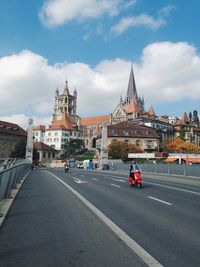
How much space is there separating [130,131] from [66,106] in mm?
75644

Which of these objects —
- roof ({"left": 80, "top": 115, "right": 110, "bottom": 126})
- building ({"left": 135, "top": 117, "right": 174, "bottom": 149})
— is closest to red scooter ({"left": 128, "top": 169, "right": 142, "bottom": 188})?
building ({"left": 135, "top": 117, "right": 174, "bottom": 149})

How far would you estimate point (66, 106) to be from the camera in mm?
189375

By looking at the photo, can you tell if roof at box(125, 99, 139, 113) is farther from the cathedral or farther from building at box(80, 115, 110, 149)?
building at box(80, 115, 110, 149)

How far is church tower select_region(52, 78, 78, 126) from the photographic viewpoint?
188025mm

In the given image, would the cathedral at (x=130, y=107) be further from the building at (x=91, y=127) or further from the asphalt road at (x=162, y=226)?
the asphalt road at (x=162, y=226)

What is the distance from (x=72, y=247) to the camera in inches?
250

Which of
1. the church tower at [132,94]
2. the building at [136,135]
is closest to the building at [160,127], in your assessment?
the building at [136,135]

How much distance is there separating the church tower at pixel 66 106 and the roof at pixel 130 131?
228ft

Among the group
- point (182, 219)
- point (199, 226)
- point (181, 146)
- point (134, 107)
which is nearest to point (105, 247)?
A: point (199, 226)

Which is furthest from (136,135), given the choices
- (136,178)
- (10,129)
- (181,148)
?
(136,178)

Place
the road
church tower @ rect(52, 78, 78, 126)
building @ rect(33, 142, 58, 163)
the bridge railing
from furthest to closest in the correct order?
church tower @ rect(52, 78, 78, 126), building @ rect(33, 142, 58, 163), the bridge railing, the road

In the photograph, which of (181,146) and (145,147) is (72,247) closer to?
(181,146)

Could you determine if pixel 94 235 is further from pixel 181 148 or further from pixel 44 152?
pixel 44 152

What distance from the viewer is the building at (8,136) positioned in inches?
4724
